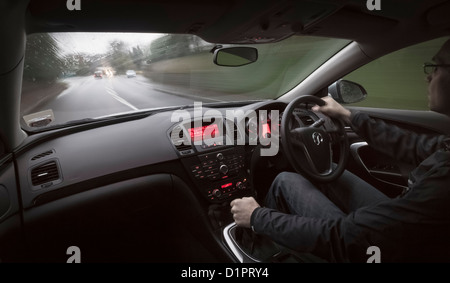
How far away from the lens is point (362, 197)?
2.14 metres

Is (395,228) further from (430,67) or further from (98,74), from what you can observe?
(98,74)

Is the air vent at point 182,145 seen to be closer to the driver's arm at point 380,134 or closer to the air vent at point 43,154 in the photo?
the air vent at point 43,154

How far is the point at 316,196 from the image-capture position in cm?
194

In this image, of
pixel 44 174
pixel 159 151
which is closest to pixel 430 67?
pixel 159 151

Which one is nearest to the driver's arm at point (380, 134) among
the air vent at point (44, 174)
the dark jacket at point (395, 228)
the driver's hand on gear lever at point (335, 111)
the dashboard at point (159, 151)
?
the driver's hand on gear lever at point (335, 111)

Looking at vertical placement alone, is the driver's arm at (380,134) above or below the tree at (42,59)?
below

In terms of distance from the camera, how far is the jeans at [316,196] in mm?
1895

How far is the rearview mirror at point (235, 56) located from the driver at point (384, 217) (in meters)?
1.42

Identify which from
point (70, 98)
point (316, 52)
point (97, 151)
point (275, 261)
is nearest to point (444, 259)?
point (275, 261)

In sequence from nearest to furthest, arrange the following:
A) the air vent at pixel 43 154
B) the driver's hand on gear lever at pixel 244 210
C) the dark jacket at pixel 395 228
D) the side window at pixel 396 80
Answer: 1. the dark jacket at pixel 395 228
2. the driver's hand on gear lever at pixel 244 210
3. the air vent at pixel 43 154
4. the side window at pixel 396 80

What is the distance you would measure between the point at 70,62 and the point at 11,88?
0.79m

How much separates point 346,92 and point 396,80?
2.17 feet

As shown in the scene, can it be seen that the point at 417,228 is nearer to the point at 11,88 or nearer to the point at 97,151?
the point at 97,151

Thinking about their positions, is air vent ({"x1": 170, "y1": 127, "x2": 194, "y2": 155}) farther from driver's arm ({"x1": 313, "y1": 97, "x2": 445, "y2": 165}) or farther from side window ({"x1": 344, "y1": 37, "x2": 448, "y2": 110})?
side window ({"x1": 344, "y1": 37, "x2": 448, "y2": 110})
